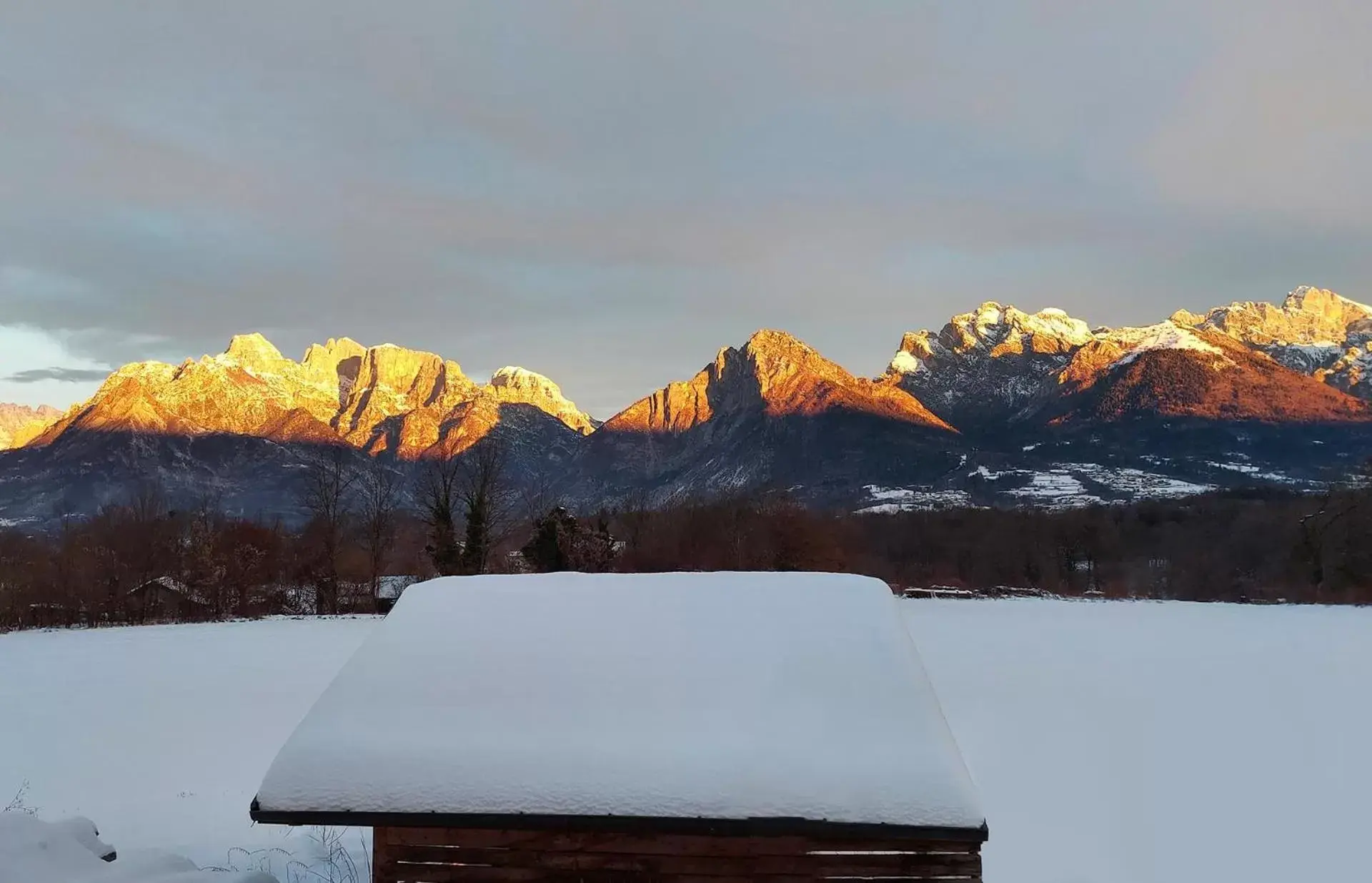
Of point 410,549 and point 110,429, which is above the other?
point 110,429

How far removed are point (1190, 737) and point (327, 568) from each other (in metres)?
40.3

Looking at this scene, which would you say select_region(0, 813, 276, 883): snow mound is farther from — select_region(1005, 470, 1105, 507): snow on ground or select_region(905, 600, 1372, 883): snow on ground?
select_region(1005, 470, 1105, 507): snow on ground

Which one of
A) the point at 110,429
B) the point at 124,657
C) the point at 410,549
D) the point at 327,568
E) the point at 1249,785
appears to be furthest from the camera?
the point at 110,429

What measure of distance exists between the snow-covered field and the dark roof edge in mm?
4594

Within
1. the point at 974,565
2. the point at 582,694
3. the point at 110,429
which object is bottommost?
the point at 974,565

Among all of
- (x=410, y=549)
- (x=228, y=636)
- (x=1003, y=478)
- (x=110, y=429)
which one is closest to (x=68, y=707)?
(x=228, y=636)

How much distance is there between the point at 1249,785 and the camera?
12039 mm

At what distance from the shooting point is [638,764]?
16.8 ft

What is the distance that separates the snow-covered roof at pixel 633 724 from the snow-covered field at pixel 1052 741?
4424 mm

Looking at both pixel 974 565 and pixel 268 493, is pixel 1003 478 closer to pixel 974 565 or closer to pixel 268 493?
pixel 974 565

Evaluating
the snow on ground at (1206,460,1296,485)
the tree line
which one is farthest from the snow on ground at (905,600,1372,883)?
the snow on ground at (1206,460,1296,485)

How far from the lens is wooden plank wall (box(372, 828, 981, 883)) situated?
205 inches

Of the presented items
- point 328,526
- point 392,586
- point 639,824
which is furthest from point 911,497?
point 639,824

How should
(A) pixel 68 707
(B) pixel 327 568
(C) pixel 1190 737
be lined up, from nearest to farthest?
(C) pixel 1190 737 < (A) pixel 68 707 < (B) pixel 327 568
